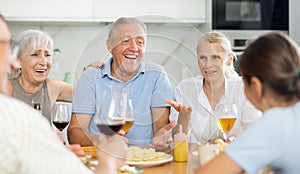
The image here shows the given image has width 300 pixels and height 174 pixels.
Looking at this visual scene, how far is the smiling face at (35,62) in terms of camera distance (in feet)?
8.56

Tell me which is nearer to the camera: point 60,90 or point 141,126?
point 141,126

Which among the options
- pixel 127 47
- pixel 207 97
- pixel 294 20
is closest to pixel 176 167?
pixel 207 97

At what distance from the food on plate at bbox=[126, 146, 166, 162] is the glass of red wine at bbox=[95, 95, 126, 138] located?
4.3 inches

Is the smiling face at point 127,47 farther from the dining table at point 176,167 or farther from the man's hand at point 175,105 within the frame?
the dining table at point 176,167

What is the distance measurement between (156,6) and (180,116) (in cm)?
176

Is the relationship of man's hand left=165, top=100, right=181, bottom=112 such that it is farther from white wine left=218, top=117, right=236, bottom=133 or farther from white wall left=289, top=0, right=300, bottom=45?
white wall left=289, top=0, right=300, bottom=45

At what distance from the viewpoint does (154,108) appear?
1.95 meters

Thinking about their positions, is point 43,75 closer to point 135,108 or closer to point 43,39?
point 43,39

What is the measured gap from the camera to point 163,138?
1.81 m

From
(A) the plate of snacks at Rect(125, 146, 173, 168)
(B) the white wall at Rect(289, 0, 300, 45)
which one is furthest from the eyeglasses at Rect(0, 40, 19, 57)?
(B) the white wall at Rect(289, 0, 300, 45)

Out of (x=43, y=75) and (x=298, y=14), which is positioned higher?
(x=298, y=14)

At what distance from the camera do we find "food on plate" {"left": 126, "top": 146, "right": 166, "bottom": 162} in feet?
5.32

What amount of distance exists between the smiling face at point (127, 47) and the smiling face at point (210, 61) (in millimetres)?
221

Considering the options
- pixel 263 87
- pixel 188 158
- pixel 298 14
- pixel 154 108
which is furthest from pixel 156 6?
pixel 263 87
